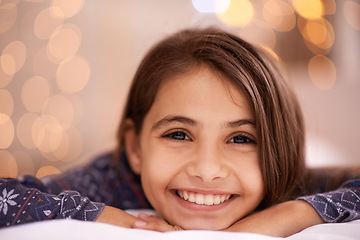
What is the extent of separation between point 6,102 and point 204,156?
2071 millimetres

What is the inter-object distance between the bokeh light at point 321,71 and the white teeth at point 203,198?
1.79 m

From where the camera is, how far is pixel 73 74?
2670 millimetres

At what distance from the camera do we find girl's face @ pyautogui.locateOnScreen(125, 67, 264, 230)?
81 cm

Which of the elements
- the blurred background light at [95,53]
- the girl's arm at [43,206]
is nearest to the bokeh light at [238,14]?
the blurred background light at [95,53]

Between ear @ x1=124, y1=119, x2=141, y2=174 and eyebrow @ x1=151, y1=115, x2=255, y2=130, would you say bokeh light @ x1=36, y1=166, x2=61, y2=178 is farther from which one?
eyebrow @ x1=151, y1=115, x2=255, y2=130

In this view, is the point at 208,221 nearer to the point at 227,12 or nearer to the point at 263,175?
the point at 263,175

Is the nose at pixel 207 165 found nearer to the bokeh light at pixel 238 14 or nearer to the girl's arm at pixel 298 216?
the girl's arm at pixel 298 216

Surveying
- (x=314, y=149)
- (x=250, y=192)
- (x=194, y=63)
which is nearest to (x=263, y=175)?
(x=250, y=192)

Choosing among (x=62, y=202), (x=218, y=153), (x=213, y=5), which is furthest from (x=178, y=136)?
(x=213, y=5)

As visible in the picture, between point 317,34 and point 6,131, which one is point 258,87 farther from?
point 6,131

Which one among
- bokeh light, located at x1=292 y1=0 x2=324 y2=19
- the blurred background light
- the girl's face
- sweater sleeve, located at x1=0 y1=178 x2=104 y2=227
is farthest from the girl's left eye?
bokeh light, located at x1=292 y1=0 x2=324 y2=19

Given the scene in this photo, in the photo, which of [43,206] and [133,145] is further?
[133,145]

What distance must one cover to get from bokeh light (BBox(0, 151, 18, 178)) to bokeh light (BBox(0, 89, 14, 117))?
0.29m

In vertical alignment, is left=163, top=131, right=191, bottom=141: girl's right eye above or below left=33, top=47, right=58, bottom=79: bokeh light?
below
